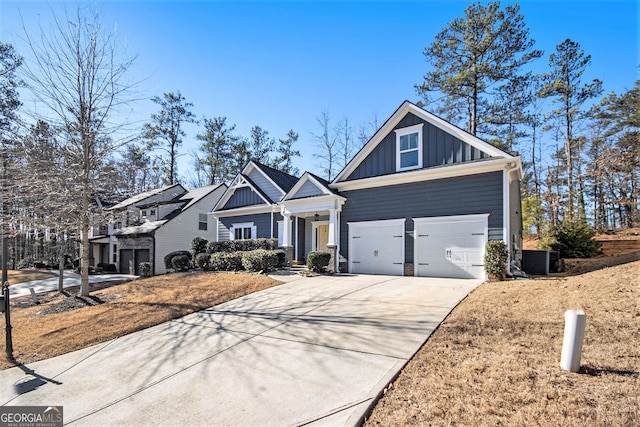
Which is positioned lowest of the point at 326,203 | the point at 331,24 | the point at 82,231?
the point at 82,231

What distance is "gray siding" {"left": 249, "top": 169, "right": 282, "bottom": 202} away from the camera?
1711cm

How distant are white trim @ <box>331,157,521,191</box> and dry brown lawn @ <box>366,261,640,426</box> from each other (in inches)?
205

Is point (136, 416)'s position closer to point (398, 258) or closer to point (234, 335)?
point (234, 335)

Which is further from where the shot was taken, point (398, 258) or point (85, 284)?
point (398, 258)

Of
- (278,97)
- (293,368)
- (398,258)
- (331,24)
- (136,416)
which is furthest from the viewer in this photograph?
(278,97)

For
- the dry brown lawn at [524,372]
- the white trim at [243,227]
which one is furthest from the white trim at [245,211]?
the dry brown lawn at [524,372]

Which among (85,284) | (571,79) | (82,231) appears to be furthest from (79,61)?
(571,79)

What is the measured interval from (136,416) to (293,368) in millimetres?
1876

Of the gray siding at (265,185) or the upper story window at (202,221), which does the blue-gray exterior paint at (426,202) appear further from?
the upper story window at (202,221)

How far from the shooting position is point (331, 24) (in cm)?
1051

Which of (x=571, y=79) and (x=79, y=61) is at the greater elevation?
(x=571, y=79)

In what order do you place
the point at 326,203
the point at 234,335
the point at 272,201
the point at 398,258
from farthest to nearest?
1. the point at 272,201
2. the point at 326,203
3. the point at 398,258
4. the point at 234,335

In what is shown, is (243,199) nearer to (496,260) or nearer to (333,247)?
(333,247)
